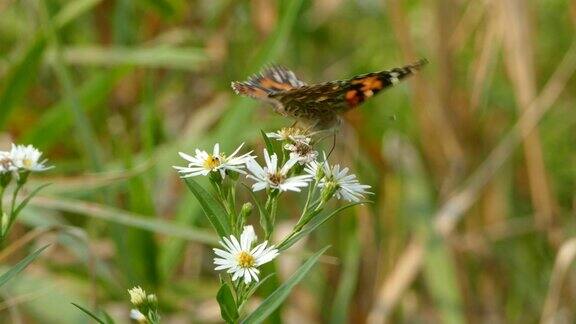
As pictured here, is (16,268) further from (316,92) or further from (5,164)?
(316,92)

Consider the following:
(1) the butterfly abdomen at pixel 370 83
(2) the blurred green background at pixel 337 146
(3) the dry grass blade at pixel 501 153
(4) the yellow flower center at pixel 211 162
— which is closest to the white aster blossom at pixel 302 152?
(4) the yellow flower center at pixel 211 162

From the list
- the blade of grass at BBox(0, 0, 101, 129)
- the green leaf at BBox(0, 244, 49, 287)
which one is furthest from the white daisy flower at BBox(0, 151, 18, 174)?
the blade of grass at BBox(0, 0, 101, 129)

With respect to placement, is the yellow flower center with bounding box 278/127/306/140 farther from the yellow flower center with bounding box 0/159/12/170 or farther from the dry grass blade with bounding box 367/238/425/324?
the dry grass blade with bounding box 367/238/425/324

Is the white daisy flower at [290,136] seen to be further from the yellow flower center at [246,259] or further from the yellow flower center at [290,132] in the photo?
the yellow flower center at [246,259]

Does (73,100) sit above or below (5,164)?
above

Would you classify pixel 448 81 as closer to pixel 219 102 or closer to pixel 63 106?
pixel 219 102

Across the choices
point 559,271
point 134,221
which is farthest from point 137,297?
point 559,271
